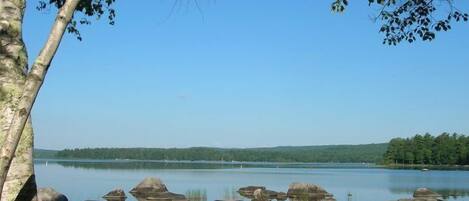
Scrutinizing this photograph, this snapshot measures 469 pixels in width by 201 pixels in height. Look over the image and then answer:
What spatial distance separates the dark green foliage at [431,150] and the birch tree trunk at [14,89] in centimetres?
15883

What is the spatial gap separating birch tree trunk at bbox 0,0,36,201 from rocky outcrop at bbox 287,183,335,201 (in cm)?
3955

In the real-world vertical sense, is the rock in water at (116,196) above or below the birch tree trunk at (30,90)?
below

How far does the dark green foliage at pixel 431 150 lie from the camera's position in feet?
513

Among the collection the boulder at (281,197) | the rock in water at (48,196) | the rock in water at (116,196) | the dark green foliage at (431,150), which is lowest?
the rock in water at (116,196)

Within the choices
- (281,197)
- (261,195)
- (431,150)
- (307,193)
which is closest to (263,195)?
(261,195)

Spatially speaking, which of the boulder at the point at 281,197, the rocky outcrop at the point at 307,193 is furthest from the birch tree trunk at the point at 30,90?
the boulder at the point at 281,197

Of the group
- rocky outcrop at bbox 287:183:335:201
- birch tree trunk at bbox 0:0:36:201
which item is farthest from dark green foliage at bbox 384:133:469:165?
birch tree trunk at bbox 0:0:36:201

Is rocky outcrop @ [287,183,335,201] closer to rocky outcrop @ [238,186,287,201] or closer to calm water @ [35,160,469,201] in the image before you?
rocky outcrop @ [238,186,287,201]

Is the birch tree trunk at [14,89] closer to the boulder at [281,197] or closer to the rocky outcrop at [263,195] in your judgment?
the rocky outcrop at [263,195]

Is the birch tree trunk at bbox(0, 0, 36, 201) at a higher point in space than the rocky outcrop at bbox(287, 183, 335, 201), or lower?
higher

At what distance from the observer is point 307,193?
4541 cm

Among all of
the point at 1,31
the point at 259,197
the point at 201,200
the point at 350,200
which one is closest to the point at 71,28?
the point at 1,31

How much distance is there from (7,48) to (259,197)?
40231 millimetres

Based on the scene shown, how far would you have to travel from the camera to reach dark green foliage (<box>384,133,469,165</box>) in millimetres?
156375
